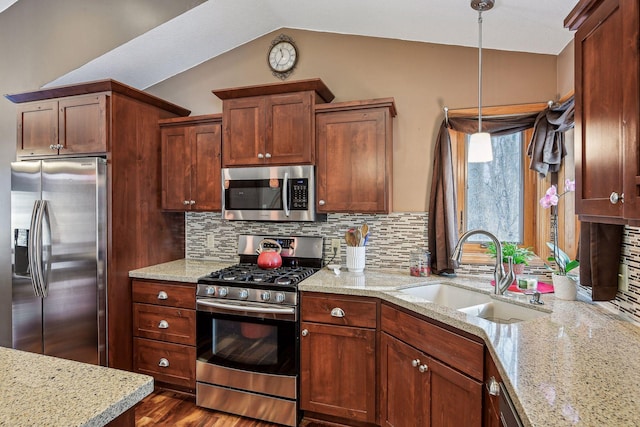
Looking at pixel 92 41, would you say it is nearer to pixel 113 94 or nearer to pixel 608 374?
pixel 113 94

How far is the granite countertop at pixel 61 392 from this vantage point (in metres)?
0.75

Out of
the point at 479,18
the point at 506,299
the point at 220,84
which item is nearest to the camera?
the point at 506,299

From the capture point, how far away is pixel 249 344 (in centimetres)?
225

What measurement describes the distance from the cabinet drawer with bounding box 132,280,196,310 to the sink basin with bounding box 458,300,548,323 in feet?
5.92

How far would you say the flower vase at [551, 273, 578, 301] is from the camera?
5.83 feet

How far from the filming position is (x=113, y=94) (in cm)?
246

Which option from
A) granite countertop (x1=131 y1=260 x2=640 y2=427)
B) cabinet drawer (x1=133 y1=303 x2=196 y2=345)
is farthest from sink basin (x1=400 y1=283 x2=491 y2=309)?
cabinet drawer (x1=133 y1=303 x2=196 y2=345)

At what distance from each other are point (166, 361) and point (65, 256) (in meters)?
1.04

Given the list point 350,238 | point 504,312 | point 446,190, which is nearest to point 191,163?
point 350,238

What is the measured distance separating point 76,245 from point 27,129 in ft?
3.58

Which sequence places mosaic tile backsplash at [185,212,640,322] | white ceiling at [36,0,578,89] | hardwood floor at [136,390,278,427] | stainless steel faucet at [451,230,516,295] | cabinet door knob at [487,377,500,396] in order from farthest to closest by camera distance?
mosaic tile backsplash at [185,212,640,322]
hardwood floor at [136,390,278,427]
white ceiling at [36,0,578,89]
stainless steel faucet at [451,230,516,295]
cabinet door knob at [487,377,500,396]

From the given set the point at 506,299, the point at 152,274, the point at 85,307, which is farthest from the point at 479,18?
the point at 85,307

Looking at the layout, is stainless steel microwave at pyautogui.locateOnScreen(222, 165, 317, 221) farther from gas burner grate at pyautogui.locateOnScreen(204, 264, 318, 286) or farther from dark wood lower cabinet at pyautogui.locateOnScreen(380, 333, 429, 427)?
dark wood lower cabinet at pyautogui.locateOnScreen(380, 333, 429, 427)

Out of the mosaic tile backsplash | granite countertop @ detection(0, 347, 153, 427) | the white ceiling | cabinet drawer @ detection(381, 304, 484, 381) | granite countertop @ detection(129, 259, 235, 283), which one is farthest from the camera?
the mosaic tile backsplash
